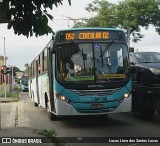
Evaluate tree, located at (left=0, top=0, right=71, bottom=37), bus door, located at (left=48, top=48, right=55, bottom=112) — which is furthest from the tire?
tree, located at (left=0, top=0, right=71, bottom=37)

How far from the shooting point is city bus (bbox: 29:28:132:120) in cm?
1382

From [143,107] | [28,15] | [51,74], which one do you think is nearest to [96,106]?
[51,74]

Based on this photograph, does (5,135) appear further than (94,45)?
No

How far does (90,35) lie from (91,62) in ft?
3.11

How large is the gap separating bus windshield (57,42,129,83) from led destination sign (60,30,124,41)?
21 cm

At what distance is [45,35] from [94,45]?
6.46 m

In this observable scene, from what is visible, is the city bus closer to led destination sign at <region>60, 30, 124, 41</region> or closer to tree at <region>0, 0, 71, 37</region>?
led destination sign at <region>60, 30, 124, 41</region>

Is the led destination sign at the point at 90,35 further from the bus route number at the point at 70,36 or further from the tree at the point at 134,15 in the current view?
the tree at the point at 134,15

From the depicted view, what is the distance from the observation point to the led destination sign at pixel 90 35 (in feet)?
47.0

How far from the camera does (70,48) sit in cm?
1419

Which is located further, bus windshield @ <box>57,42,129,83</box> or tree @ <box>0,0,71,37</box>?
bus windshield @ <box>57,42,129,83</box>

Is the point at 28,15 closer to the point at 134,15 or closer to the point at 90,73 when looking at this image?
the point at 90,73

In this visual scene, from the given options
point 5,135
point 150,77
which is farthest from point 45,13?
point 150,77

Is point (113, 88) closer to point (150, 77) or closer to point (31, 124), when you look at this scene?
point (150, 77)
